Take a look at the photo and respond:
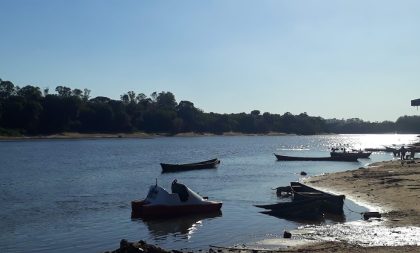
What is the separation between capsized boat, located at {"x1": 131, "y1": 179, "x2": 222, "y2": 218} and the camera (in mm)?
29983

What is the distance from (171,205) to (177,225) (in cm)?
269

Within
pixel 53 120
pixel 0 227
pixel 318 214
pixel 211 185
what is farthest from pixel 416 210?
pixel 53 120

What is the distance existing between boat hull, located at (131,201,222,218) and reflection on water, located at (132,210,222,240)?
372 mm

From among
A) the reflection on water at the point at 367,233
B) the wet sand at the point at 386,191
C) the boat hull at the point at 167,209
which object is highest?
the wet sand at the point at 386,191

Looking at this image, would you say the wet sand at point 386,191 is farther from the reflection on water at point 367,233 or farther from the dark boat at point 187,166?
the dark boat at point 187,166

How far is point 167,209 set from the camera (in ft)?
98.9

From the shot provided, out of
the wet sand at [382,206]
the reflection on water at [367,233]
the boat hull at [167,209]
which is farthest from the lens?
the boat hull at [167,209]

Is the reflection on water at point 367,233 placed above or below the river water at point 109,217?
above

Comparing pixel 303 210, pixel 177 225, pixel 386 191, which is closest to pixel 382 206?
pixel 303 210

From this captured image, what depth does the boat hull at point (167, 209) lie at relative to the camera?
29.9 m

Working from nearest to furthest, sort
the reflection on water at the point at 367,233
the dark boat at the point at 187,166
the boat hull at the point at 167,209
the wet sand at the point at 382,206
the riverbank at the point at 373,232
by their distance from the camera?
the riverbank at the point at 373,232 < the wet sand at the point at 382,206 < the reflection on water at the point at 367,233 < the boat hull at the point at 167,209 < the dark boat at the point at 187,166

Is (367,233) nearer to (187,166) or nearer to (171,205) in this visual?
(171,205)

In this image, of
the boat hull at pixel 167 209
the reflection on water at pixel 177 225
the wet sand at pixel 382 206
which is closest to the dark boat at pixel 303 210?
the wet sand at pixel 382 206

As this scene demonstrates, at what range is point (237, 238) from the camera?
23.9 m
